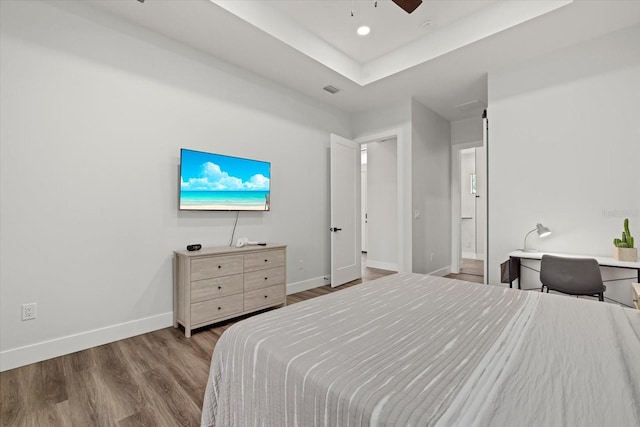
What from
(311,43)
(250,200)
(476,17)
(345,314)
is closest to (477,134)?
(476,17)

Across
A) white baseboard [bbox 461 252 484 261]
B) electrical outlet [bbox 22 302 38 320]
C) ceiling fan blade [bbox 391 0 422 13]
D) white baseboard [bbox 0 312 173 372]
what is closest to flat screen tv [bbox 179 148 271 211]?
white baseboard [bbox 0 312 173 372]

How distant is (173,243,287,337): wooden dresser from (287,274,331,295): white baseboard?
0.56m

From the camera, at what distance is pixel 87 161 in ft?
7.76

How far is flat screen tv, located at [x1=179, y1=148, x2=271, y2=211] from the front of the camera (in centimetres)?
283

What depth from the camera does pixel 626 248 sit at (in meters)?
2.48

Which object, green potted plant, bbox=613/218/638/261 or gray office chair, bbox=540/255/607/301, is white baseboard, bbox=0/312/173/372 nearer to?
gray office chair, bbox=540/255/607/301

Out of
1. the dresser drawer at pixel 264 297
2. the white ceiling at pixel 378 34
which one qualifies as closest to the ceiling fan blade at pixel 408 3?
the white ceiling at pixel 378 34

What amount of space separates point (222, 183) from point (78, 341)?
1811mm

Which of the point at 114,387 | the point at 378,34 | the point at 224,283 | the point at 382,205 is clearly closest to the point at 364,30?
the point at 378,34

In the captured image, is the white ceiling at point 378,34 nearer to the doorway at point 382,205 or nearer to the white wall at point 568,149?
the white wall at point 568,149

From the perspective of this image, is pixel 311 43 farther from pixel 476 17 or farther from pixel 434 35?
pixel 476 17

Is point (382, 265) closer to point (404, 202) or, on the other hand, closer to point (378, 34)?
point (404, 202)

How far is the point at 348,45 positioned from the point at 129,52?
2.30m

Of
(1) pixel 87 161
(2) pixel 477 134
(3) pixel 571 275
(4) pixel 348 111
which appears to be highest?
(4) pixel 348 111
